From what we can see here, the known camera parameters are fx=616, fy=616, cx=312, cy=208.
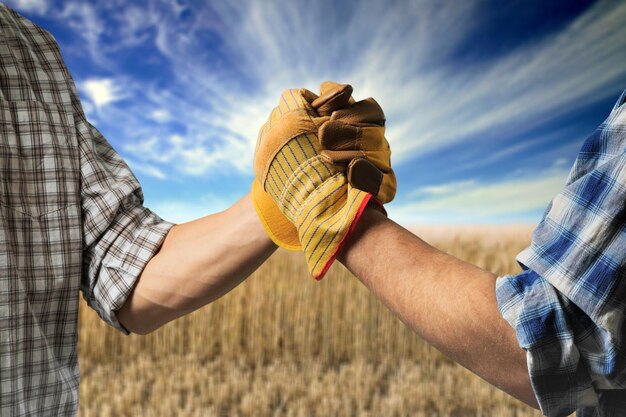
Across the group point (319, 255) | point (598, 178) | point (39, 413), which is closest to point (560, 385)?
point (598, 178)

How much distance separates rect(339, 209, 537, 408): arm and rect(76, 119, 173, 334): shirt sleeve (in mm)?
522

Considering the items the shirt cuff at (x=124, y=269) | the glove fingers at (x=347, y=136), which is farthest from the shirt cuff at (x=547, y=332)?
the shirt cuff at (x=124, y=269)

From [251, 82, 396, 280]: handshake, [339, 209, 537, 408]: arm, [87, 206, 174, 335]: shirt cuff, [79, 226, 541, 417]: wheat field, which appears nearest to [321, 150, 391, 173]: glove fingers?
[251, 82, 396, 280]: handshake

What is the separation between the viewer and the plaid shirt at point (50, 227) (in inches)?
39.6

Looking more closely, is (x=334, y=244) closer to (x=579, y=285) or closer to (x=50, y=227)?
(x=579, y=285)

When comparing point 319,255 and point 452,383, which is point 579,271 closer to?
point 319,255

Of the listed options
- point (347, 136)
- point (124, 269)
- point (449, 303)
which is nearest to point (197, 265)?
point (124, 269)

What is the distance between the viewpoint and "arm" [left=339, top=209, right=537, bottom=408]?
0.64 m

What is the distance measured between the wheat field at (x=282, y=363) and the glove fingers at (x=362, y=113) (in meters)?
1.75

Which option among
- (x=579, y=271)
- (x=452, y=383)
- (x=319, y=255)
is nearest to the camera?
(x=579, y=271)

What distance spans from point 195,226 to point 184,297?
0.43ft

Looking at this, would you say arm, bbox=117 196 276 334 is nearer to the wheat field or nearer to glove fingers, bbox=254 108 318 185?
glove fingers, bbox=254 108 318 185

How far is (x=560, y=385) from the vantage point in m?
0.63

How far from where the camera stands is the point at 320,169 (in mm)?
851
